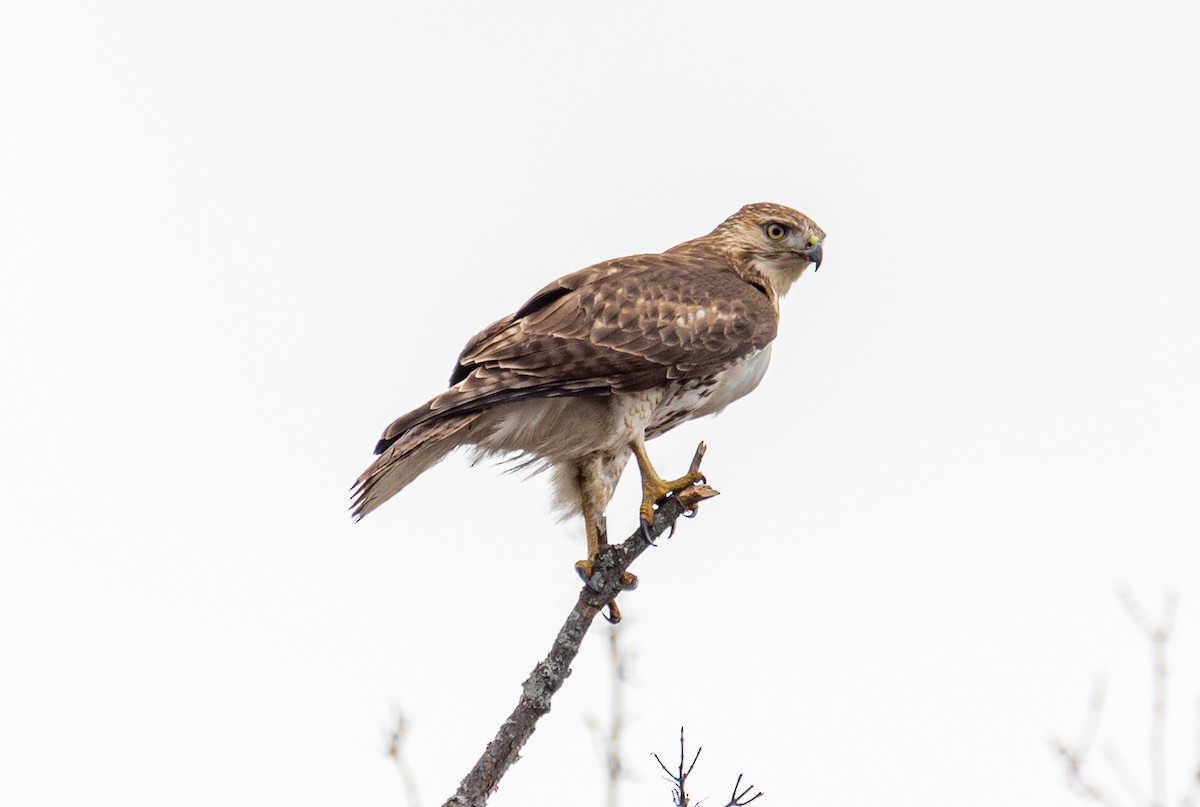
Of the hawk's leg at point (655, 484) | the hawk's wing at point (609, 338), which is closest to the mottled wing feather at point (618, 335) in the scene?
the hawk's wing at point (609, 338)

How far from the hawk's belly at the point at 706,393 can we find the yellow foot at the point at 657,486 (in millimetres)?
689

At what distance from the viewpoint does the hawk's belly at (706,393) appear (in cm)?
702

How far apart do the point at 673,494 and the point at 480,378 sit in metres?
1.09

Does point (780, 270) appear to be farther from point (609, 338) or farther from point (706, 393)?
point (609, 338)

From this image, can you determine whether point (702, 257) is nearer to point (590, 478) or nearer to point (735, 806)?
point (590, 478)

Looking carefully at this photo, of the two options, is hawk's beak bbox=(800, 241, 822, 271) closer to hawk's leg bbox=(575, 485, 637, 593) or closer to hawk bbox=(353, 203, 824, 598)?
hawk bbox=(353, 203, 824, 598)

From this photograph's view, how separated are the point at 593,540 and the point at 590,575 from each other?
92cm

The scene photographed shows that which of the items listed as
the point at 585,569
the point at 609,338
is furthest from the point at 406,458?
the point at 609,338

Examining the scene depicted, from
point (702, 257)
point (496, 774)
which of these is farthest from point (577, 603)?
point (702, 257)

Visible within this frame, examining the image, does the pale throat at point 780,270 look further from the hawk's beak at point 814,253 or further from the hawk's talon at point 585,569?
the hawk's talon at point 585,569

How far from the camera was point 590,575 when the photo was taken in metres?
5.87

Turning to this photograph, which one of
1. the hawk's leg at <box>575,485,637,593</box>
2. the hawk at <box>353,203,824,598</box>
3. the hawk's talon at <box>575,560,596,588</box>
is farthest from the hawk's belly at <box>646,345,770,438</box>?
the hawk's talon at <box>575,560,596,588</box>

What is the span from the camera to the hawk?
632cm

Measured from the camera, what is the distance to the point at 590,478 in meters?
7.06
